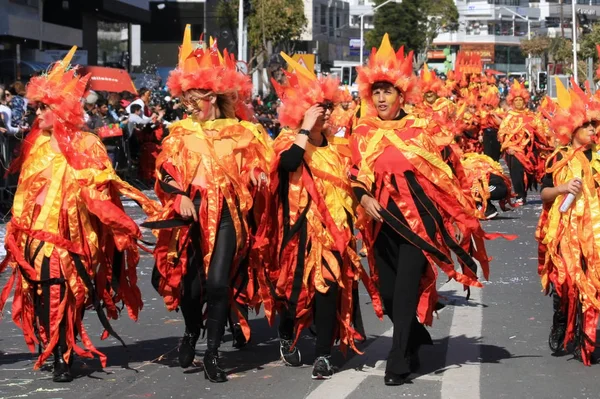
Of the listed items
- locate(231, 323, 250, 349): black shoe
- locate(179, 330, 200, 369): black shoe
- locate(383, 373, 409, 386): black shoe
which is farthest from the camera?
locate(231, 323, 250, 349): black shoe

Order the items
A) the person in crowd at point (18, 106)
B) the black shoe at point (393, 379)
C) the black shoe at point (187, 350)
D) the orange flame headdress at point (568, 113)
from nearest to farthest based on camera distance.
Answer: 1. the black shoe at point (393, 379)
2. the black shoe at point (187, 350)
3. the orange flame headdress at point (568, 113)
4. the person in crowd at point (18, 106)

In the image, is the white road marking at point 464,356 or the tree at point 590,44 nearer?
the white road marking at point 464,356

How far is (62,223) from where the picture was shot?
278 inches

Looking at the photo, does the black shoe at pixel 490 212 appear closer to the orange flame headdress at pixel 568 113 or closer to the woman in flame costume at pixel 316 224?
the orange flame headdress at pixel 568 113

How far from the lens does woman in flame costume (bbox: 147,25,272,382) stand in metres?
7.09

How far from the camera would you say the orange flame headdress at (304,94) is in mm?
7270

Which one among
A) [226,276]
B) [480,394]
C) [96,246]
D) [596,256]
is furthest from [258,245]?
[596,256]

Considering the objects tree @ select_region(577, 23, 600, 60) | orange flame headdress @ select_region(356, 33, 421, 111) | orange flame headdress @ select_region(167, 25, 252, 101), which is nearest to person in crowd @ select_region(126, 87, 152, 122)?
orange flame headdress @ select_region(167, 25, 252, 101)

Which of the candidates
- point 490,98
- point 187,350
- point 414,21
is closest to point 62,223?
point 187,350

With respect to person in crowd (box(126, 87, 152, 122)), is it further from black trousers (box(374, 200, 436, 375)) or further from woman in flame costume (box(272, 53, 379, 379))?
black trousers (box(374, 200, 436, 375))

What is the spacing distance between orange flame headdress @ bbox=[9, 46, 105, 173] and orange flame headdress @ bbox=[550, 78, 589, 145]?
2.94m

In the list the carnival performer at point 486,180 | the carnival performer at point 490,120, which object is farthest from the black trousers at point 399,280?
the carnival performer at point 490,120

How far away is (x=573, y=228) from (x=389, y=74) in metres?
1.57

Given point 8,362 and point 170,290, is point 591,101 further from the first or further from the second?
point 8,362
